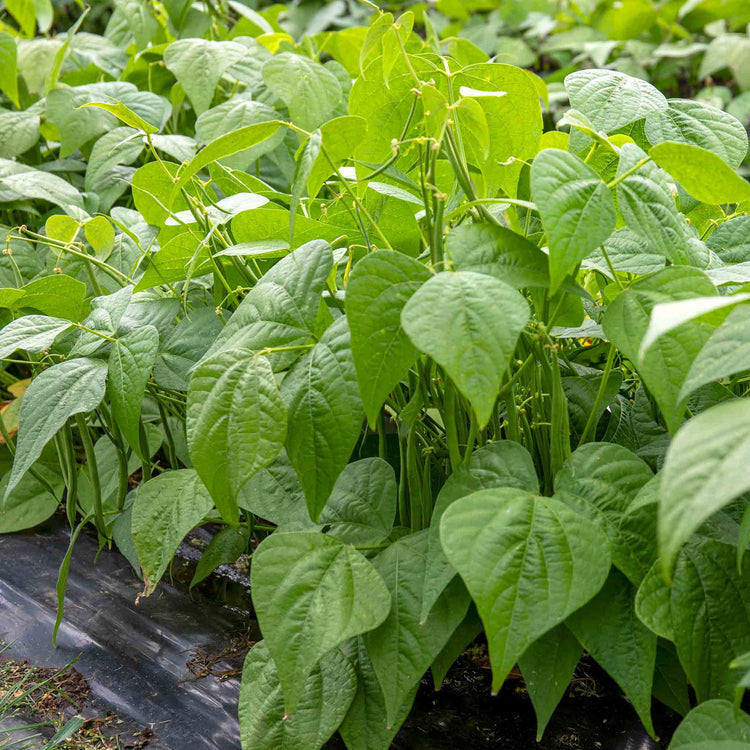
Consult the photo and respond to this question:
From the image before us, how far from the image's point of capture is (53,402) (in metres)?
0.78

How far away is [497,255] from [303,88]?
566mm

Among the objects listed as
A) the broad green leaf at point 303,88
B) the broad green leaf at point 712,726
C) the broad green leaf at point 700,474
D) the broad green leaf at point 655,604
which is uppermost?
the broad green leaf at point 303,88

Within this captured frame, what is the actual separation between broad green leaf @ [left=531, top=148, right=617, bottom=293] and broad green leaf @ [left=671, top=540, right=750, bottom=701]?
0.25 meters

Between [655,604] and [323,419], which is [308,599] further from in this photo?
[655,604]

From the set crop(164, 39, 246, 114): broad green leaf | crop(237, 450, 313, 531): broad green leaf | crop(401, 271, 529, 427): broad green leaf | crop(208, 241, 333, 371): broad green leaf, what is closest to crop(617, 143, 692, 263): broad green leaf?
crop(401, 271, 529, 427): broad green leaf

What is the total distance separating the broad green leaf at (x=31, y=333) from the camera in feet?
2.57

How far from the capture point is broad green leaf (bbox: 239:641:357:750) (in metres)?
0.67

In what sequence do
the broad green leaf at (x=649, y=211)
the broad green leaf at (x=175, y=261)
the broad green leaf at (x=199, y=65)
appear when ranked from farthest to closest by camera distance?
the broad green leaf at (x=199, y=65) < the broad green leaf at (x=175, y=261) < the broad green leaf at (x=649, y=211)

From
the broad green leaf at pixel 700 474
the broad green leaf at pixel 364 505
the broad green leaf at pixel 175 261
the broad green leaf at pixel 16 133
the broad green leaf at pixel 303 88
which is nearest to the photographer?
the broad green leaf at pixel 700 474

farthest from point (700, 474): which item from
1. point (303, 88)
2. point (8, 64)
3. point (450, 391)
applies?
point (8, 64)

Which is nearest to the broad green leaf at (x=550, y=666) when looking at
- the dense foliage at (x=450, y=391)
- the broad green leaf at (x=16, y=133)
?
the dense foliage at (x=450, y=391)

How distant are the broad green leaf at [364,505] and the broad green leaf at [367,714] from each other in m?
0.10

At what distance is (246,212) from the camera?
0.82 meters

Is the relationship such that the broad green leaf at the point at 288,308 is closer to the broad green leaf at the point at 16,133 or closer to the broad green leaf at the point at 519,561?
the broad green leaf at the point at 519,561
